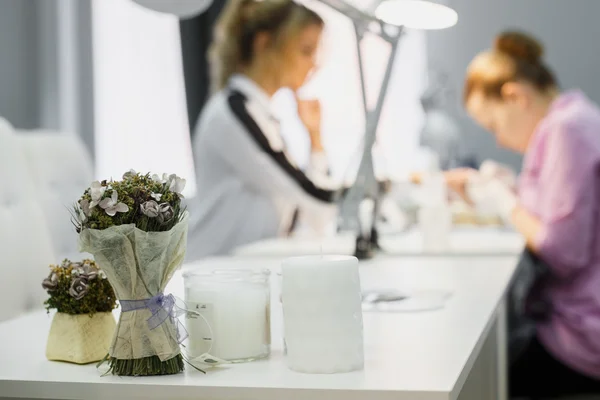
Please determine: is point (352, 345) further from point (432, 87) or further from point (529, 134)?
point (432, 87)

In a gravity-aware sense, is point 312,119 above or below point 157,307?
above

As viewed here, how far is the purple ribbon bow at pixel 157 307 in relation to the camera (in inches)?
29.2

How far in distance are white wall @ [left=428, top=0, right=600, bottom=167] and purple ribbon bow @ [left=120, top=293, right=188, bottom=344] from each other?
2.92 metres

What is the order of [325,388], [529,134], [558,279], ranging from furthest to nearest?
[529,134] → [558,279] → [325,388]

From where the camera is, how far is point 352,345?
2.42 ft

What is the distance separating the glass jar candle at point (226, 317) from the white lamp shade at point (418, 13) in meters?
0.49

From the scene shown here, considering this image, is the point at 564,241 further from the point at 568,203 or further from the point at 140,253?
the point at 140,253

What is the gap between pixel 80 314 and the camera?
2.70ft

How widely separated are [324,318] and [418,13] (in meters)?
0.54

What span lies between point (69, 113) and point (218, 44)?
137 centimetres

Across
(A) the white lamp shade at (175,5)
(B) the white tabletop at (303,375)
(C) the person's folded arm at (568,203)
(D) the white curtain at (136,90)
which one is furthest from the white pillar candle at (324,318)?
(D) the white curtain at (136,90)

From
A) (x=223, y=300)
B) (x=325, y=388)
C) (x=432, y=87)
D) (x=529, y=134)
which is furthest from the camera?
(x=432, y=87)

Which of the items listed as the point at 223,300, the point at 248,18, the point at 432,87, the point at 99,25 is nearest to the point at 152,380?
the point at 223,300

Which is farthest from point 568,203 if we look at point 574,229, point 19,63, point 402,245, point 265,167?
point 19,63
